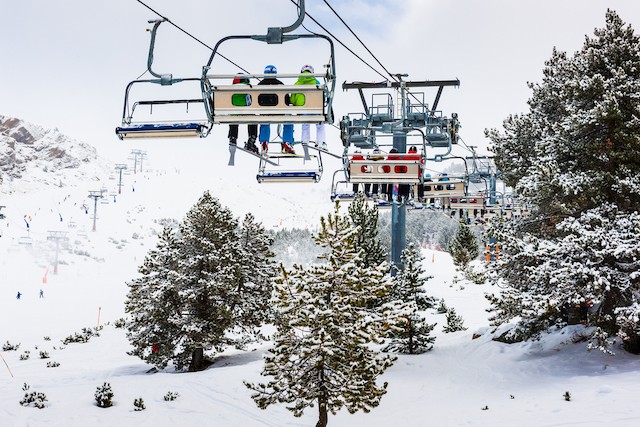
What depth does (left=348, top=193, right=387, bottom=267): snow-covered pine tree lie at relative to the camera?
28094 mm

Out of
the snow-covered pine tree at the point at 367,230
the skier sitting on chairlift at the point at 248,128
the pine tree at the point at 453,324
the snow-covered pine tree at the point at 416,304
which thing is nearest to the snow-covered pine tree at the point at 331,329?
the skier sitting on chairlift at the point at 248,128

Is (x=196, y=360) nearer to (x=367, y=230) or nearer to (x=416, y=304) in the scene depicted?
(x=416, y=304)

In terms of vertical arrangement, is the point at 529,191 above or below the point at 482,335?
above

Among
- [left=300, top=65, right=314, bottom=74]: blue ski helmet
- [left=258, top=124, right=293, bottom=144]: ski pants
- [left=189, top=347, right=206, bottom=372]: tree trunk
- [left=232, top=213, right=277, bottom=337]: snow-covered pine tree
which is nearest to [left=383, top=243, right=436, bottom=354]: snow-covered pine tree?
[left=232, top=213, right=277, bottom=337]: snow-covered pine tree

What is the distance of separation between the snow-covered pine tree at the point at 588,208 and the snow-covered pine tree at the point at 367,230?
12445 mm

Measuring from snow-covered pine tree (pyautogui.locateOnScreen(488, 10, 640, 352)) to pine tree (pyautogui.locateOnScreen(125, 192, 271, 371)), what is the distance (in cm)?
1165

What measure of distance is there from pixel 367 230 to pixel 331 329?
19568mm

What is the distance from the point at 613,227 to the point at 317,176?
7.93m

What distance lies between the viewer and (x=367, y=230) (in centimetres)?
2912

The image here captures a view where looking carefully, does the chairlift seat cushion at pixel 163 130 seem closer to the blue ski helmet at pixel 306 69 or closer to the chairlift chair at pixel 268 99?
the chairlift chair at pixel 268 99

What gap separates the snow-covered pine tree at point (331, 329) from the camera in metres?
9.86

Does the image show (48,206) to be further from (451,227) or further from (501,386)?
(501,386)

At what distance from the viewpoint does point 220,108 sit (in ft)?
26.2

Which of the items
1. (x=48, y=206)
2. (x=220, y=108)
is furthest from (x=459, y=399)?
(x=48, y=206)
